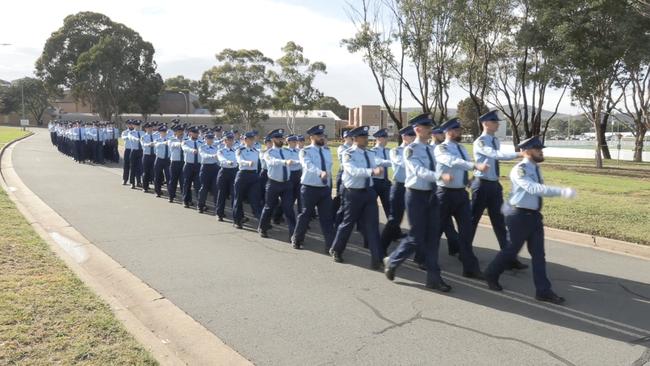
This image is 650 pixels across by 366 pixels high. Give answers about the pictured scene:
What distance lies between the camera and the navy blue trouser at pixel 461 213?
20.7ft

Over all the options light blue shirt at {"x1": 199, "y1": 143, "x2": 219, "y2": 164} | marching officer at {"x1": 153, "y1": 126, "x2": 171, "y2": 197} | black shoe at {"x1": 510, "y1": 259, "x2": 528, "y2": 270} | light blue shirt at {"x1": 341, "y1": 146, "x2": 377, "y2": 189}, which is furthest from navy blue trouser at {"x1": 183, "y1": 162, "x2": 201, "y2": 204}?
black shoe at {"x1": 510, "y1": 259, "x2": 528, "y2": 270}

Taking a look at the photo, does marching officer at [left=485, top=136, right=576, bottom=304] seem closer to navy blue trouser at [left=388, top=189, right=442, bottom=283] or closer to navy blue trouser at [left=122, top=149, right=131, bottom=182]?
navy blue trouser at [left=388, top=189, right=442, bottom=283]

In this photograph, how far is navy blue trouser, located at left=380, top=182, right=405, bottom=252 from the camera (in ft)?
25.0

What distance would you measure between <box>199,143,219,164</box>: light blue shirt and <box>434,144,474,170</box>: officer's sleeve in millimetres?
5953

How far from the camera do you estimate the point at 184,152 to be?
12219 mm

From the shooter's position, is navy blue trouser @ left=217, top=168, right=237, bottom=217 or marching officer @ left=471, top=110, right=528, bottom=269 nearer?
marching officer @ left=471, top=110, right=528, bottom=269

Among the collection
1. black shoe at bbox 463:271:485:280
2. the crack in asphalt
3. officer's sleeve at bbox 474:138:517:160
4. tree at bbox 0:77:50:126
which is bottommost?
the crack in asphalt

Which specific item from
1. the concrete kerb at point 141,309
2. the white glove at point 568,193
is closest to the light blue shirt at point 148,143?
the concrete kerb at point 141,309

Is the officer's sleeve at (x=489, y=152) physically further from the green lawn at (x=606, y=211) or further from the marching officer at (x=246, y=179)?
the marching officer at (x=246, y=179)

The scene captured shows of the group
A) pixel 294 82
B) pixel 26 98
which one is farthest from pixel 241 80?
pixel 26 98

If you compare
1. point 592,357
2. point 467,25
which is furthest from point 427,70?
point 592,357

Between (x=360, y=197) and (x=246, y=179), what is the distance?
3.37 m

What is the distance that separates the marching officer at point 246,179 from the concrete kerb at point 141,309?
99.4 inches

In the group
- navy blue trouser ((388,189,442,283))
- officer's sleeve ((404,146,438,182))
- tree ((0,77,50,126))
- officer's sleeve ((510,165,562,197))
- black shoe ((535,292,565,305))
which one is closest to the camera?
officer's sleeve ((510,165,562,197))
